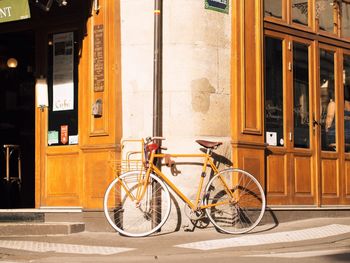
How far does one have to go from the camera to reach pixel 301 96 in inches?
438

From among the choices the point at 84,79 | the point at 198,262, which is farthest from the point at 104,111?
the point at 198,262

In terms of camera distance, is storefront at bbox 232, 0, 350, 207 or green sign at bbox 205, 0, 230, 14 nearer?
green sign at bbox 205, 0, 230, 14

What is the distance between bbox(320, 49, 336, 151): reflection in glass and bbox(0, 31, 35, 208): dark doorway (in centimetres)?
491

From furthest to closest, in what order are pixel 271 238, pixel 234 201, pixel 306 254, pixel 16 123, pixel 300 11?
pixel 16 123 → pixel 300 11 → pixel 234 201 → pixel 271 238 → pixel 306 254

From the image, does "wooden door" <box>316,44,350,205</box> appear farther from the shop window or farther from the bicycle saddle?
the shop window

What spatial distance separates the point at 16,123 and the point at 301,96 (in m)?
5.13

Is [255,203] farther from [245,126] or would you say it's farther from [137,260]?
[137,260]

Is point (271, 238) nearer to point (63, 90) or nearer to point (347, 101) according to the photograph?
point (63, 90)

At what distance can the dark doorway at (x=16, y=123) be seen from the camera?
1214 cm

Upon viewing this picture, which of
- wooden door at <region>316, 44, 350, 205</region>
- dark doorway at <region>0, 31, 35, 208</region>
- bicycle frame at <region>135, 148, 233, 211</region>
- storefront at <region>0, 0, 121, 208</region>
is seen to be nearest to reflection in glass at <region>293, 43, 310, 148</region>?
wooden door at <region>316, 44, 350, 205</region>

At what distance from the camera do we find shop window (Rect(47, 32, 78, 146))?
34.6 feet

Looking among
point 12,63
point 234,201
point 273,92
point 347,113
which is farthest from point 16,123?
point 347,113

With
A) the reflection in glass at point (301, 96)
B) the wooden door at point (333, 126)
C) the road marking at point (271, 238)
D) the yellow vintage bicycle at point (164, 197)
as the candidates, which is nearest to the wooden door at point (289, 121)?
the reflection in glass at point (301, 96)

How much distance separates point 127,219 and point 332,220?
130 inches
